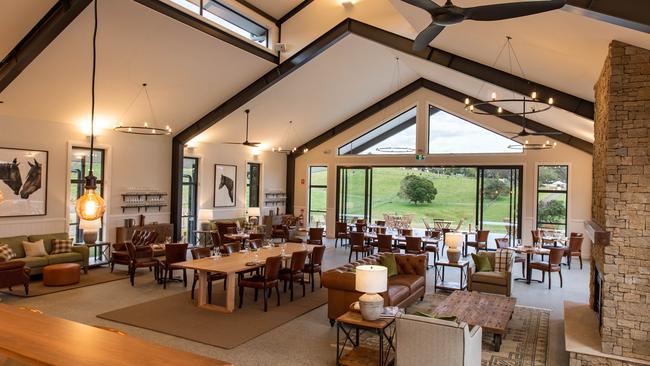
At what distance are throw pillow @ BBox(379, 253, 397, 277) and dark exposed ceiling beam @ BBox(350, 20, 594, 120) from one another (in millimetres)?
4026

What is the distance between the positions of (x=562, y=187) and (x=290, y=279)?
909cm

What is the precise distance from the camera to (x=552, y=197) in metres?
13.1

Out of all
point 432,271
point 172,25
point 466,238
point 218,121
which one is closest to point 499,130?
point 466,238

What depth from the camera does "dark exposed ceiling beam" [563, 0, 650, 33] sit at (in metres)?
3.89

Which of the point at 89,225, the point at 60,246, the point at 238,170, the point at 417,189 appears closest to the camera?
the point at 60,246

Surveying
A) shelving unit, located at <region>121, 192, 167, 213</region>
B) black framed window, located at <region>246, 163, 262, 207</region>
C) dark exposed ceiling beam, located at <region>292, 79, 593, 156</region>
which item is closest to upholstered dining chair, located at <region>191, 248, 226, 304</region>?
shelving unit, located at <region>121, 192, 167, 213</region>

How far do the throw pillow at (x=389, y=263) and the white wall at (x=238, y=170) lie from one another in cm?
627

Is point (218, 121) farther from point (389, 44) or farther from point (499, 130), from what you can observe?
point (499, 130)

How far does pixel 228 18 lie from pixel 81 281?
5.99 m

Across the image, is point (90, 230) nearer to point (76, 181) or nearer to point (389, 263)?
point (76, 181)

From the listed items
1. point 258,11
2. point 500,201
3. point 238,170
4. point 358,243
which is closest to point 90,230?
point 238,170

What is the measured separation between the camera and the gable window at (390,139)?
15.1 metres

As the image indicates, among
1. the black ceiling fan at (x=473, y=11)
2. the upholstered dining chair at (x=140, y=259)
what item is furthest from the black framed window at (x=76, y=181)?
the black ceiling fan at (x=473, y=11)

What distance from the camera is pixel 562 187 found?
509 inches
